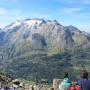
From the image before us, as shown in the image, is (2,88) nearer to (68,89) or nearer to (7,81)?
(68,89)

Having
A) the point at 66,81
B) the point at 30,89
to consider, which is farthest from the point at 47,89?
the point at 66,81

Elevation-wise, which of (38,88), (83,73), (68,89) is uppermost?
(83,73)

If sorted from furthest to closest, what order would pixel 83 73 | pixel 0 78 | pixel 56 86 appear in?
pixel 0 78 < pixel 56 86 < pixel 83 73

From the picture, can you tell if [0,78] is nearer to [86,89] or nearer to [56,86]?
[56,86]

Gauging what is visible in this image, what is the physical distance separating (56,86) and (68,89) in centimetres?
1096

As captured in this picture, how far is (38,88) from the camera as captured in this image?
1446 inches

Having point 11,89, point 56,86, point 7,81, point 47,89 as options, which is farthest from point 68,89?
point 7,81

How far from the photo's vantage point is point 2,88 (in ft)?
84.0

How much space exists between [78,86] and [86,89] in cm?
70

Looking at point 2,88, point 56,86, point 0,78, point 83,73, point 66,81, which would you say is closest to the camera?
point 83,73

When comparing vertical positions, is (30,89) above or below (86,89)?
below

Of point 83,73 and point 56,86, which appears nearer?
point 83,73

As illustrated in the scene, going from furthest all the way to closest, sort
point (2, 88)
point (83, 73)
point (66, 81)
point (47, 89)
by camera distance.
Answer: point (47, 89) < point (2, 88) < point (66, 81) < point (83, 73)

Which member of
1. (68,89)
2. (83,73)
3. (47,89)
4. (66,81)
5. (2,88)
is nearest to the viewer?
(83,73)
